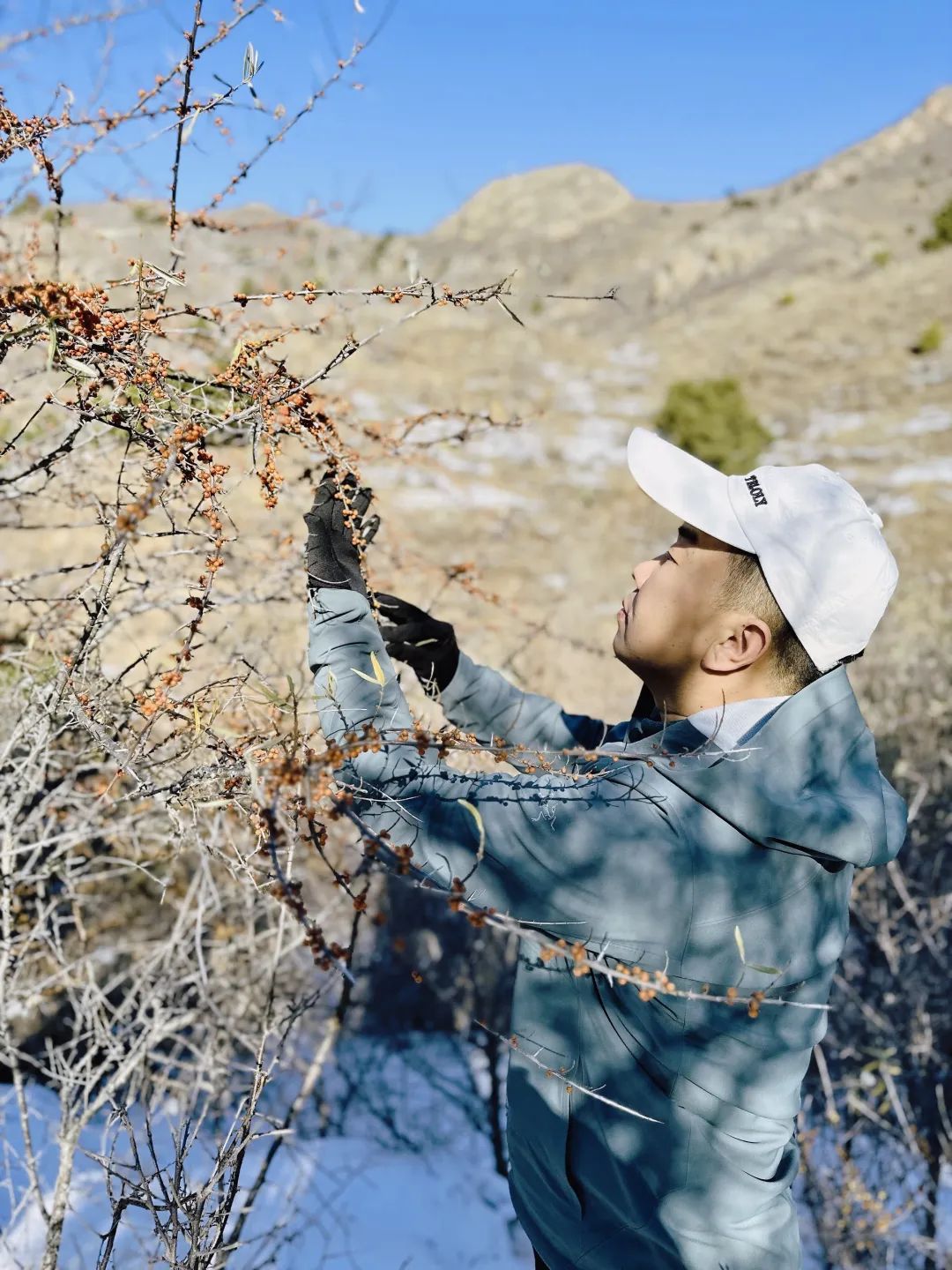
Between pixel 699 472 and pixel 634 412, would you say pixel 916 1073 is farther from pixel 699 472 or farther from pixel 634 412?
pixel 634 412

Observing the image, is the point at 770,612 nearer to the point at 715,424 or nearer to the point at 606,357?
the point at 715,424

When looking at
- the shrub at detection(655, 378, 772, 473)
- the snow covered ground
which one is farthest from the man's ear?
the shrub at detection(655, 378, 772, 473)

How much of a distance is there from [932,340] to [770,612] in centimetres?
2038

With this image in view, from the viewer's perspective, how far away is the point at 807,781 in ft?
4.47

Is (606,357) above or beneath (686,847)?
above

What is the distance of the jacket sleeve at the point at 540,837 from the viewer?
4.16ft

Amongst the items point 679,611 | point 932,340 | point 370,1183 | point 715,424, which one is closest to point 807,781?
point 679,611

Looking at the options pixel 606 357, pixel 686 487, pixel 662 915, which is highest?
pixel 606 357

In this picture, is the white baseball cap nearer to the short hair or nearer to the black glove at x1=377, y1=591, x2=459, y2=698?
the short hair

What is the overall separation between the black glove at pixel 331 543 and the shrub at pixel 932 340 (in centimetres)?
2055

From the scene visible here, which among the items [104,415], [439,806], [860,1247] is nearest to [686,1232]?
[439,806]

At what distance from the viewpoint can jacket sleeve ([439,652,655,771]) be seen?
2035mm

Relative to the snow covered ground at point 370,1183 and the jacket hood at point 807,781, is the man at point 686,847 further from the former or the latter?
the snow covered ground at point 370,1183

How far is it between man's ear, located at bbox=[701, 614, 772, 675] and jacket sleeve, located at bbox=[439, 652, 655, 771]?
0.54m
